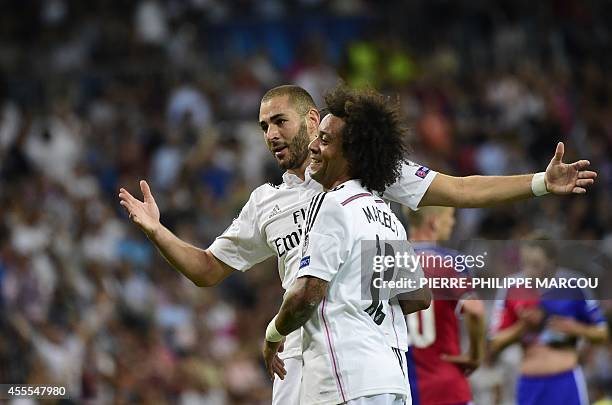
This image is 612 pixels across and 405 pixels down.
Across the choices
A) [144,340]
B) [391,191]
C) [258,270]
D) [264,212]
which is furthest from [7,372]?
[391,191]

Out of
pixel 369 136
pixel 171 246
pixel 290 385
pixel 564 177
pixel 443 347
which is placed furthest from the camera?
pixel 443 347

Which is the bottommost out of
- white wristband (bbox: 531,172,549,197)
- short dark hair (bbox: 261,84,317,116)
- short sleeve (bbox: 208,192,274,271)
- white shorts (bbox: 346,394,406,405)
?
white shorts (bbox: 346,394,406,405)

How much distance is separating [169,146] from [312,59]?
2.38m

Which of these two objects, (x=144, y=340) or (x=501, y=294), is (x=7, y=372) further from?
(x=501, y=294)

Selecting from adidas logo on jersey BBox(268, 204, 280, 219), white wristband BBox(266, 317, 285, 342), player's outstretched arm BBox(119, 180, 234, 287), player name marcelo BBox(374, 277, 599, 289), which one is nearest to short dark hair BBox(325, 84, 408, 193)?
white wristband BBox(266, 317, 285, 342)

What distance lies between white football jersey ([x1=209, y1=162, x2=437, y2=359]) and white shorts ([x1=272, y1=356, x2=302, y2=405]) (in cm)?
5

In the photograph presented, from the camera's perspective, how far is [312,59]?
16.0 metres

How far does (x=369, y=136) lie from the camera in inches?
205

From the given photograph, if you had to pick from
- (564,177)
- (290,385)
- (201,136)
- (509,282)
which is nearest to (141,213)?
(290,385)

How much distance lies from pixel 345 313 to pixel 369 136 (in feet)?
2.67

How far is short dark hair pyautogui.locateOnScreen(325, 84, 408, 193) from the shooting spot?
5.20 m

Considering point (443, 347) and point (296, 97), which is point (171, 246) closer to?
point (296, 97)

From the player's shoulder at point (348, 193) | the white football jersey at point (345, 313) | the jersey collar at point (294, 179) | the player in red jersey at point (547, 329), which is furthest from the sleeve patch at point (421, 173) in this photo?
the player in red jersey at point (547, 329)

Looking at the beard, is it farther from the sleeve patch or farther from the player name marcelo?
the player name marcelo
